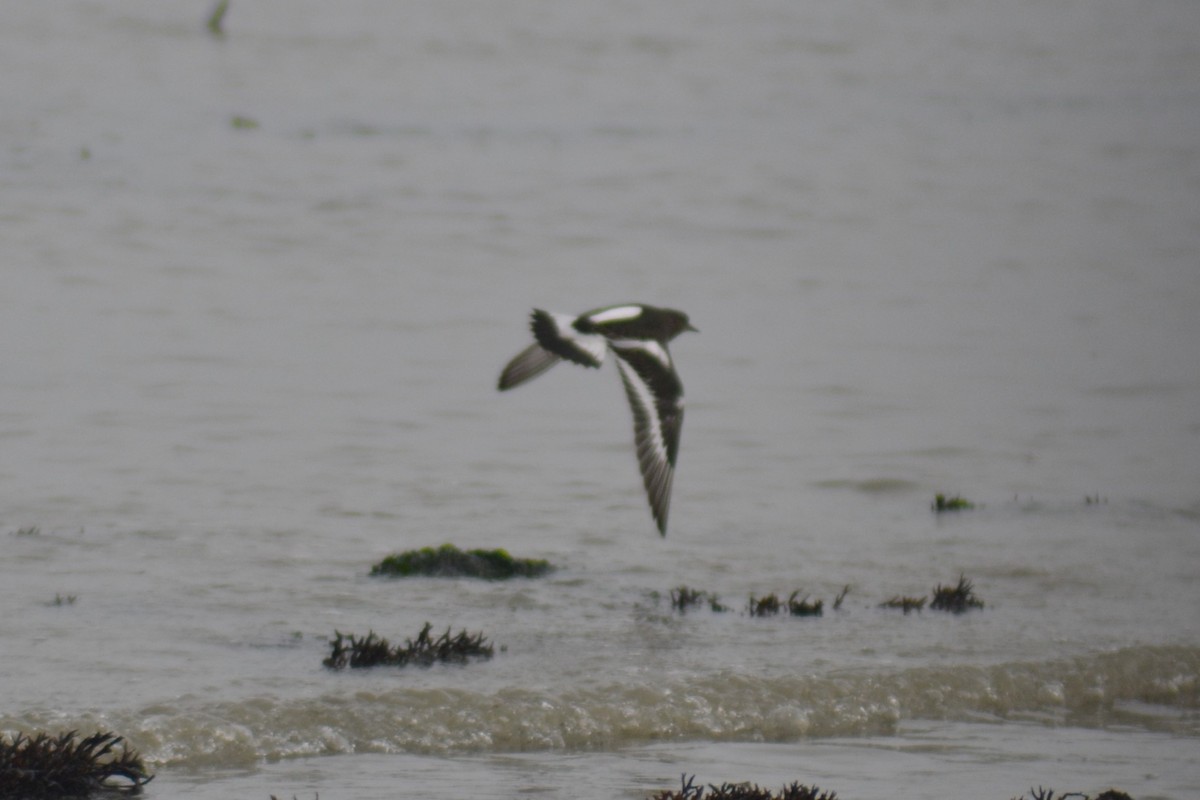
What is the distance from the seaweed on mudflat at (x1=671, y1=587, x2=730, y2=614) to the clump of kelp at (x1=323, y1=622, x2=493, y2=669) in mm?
1120

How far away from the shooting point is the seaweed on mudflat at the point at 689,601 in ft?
27.3

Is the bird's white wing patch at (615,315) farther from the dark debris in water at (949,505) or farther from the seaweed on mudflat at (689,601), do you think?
the dark debris in water at (949,505)

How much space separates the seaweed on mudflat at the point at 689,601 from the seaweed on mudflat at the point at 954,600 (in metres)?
0.95

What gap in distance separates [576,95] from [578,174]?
379 inches

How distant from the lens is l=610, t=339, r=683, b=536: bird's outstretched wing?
28.9 feet

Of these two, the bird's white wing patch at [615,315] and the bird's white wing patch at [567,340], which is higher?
the bird's white wing patch at [615,315]

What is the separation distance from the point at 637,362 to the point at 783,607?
1.71m

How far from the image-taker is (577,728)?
6.73m

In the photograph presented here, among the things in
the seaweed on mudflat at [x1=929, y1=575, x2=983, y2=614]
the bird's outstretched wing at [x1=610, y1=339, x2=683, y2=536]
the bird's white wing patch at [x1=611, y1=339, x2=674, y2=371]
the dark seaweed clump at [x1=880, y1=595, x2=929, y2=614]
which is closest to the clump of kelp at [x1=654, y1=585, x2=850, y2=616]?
the dark seaweed clump at [x1=880, y1=595, x2=929, y2=614]

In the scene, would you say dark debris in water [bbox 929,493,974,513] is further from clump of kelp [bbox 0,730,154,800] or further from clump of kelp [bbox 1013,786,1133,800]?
clump of kelp [bbox 0,730,154,800]

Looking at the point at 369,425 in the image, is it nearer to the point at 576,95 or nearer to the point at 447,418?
the point at 447,418

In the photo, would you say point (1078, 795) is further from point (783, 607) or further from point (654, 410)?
point (654, 410)

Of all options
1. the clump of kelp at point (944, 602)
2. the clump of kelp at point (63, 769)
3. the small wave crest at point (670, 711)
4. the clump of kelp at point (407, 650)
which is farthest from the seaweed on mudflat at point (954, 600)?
the clump of kelp at point (63, 769)

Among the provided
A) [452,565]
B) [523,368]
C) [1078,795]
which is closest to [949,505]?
[523,368]
